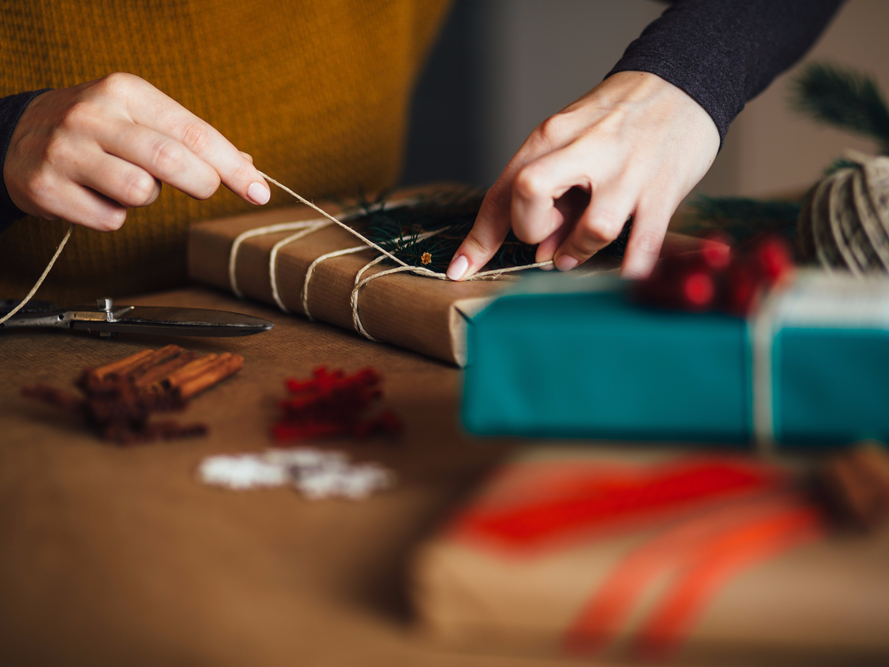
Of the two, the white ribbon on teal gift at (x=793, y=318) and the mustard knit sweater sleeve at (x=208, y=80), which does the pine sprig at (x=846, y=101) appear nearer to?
the mustard knit sweater sleeve at (x=208, y=80)

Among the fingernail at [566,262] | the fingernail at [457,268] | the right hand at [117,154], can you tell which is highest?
the right hand at [117,154]

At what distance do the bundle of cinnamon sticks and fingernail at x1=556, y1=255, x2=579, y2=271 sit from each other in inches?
11.0

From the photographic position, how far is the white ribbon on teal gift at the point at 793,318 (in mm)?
321

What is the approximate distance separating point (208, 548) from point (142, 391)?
19 centimetres

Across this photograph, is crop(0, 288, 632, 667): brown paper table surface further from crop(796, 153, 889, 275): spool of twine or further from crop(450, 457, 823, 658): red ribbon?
crop(796, 153, 889, 275): spool of twine

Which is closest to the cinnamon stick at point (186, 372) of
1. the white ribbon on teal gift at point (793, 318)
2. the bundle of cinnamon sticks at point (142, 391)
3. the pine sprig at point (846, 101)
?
the bundle of cinnamon sticks at point (142, 391)

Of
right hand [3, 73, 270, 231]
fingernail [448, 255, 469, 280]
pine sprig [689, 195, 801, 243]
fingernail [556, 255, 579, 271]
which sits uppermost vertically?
right hand [3, 73, 270, 231]

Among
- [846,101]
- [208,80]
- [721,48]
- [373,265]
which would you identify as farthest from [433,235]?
[846,101]

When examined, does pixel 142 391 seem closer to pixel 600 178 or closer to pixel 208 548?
pixel 208 548

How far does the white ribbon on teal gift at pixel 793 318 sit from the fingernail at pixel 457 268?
0.31 m

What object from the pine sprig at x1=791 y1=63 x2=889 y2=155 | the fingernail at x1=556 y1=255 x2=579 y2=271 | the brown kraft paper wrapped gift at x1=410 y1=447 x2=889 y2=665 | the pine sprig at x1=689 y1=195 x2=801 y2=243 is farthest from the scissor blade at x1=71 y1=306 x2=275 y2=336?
the pine sprig at x1=791 y1=63 x2=889 y2=155

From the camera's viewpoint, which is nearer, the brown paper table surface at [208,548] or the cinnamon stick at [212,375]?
the brown paper table surface at [208,548]

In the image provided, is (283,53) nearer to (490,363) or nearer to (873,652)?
(490,363)

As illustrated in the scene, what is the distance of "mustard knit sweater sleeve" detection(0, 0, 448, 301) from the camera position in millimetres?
906
